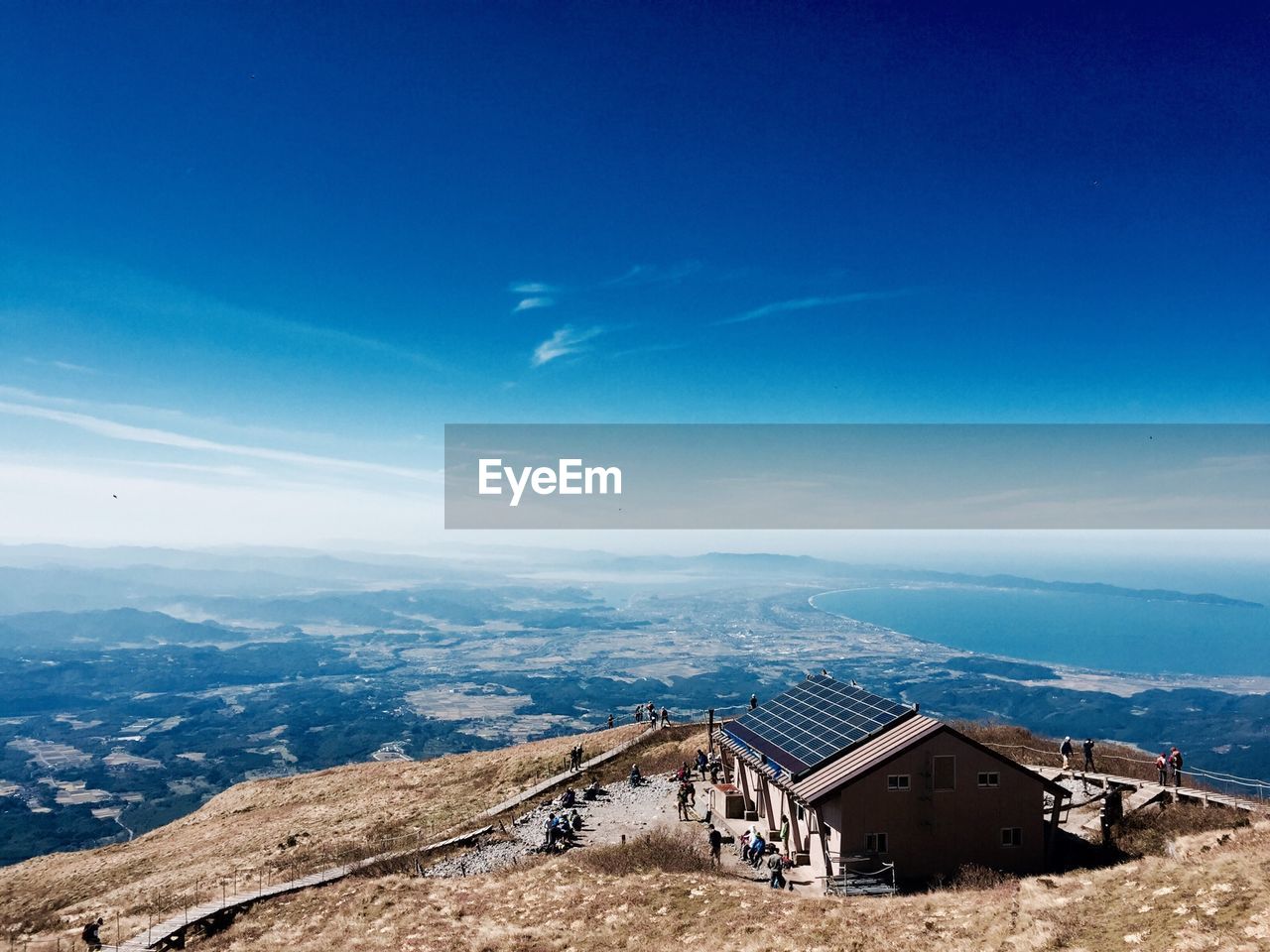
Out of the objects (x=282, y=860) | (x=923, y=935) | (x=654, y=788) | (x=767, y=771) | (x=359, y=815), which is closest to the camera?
(x=923, y=935)

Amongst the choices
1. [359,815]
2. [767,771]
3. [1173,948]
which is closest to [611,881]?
[767,771]

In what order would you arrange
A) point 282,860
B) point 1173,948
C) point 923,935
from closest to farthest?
point 1173,948
point 923,935
point 282,860

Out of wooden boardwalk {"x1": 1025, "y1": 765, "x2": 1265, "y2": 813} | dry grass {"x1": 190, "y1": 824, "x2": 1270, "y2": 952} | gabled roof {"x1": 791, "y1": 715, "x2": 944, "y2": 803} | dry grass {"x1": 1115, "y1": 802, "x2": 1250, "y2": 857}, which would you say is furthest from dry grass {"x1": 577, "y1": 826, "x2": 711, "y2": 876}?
wooden boardwalk {"x1": 1025, "y1": 765, "x2": 1265, "y2": 813}

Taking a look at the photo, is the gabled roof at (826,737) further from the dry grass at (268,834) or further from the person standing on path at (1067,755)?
the dry grass at (268,834)

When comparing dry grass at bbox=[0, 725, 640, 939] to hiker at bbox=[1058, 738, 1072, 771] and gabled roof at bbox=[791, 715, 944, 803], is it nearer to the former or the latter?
gabled roof at bbox=[791, 715, 944, 803]

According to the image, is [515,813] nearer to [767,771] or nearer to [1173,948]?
[767,771]

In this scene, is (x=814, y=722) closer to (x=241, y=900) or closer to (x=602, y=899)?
(x=602, y=899)
